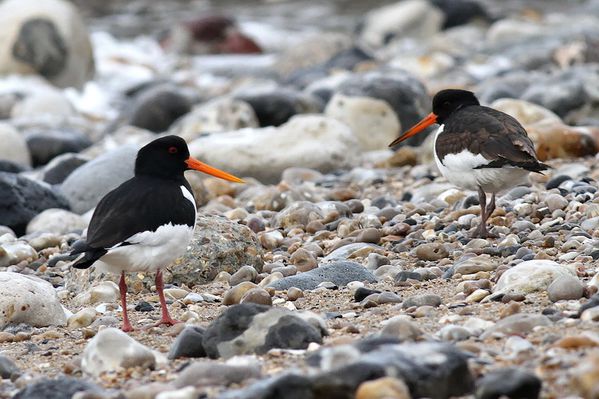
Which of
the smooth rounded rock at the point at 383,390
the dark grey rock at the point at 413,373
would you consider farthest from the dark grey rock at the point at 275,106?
the smooth rounded rock at the point at 383,390

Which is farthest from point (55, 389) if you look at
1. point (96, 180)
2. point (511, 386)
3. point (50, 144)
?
point (50, 144)

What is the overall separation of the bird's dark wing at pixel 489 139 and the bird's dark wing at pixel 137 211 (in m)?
1.97

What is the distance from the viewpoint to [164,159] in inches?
224

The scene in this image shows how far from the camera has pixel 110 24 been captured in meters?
28.5

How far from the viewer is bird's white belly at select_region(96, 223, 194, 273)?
16.8 feet

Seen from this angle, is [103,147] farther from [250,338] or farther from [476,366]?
[476,366]

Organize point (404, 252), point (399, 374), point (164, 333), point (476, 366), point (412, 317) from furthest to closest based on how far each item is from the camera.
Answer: point (404, 252)
point (164, 333)
point (412, 317)
point (476, 366)
point (399, 374)

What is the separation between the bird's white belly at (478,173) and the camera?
6.36 meters

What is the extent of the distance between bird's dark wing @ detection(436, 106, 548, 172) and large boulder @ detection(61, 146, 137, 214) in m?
3.47

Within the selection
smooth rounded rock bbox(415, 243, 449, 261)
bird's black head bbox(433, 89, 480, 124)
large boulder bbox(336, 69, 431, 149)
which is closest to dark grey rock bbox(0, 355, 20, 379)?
smooth rounded rock bbox(415, 243, 449, 261)

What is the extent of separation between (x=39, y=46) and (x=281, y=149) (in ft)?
33.0

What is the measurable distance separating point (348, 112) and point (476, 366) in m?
8.31

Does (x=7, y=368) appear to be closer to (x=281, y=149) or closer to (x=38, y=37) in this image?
(x=281, y=149)

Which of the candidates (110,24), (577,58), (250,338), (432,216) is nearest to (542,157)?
(432,216)
